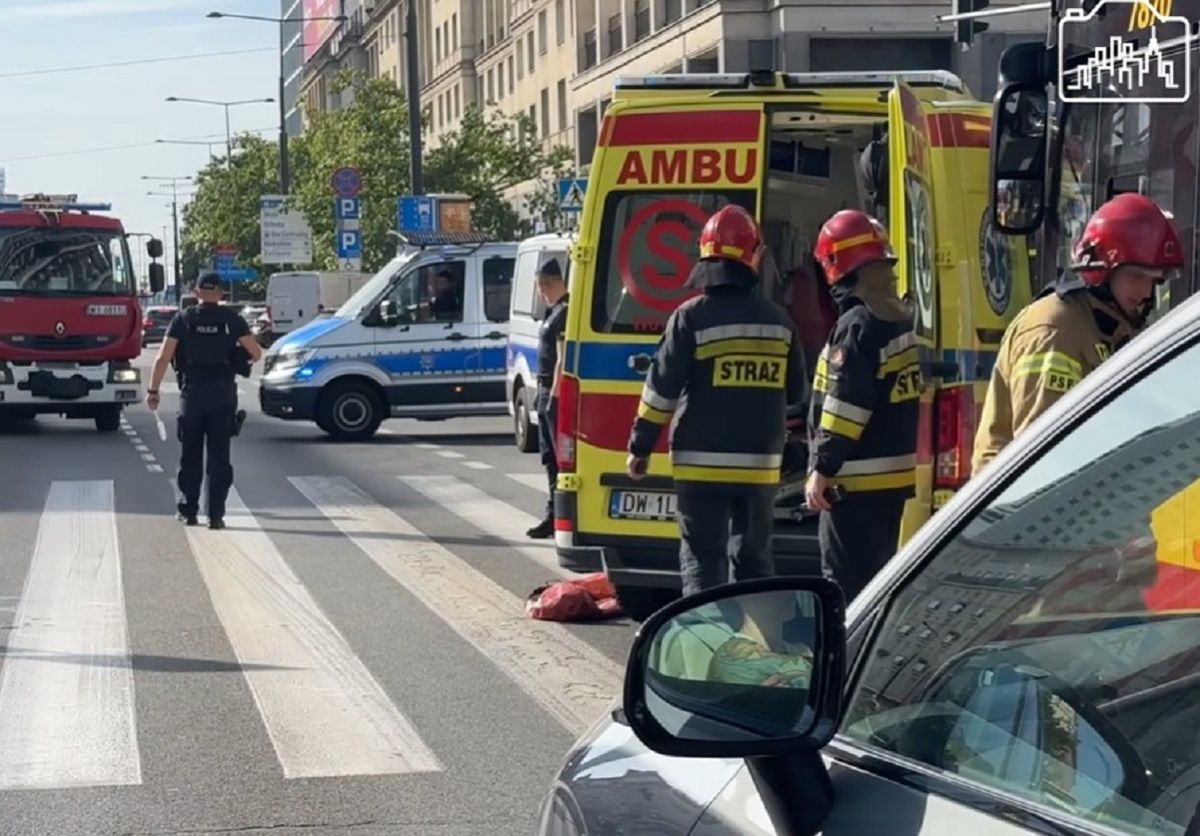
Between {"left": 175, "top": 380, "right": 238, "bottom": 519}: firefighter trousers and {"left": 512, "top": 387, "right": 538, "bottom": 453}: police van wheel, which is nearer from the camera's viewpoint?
{"left": 175, "top": 380, "right": 238, "bottom": 519}: firefighter trousers

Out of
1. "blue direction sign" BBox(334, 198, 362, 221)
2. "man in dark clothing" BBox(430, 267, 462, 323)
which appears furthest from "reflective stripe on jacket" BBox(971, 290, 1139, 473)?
"blue direction sign" BBox(334, 198, 362, 221)

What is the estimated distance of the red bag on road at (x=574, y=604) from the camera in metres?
9.96

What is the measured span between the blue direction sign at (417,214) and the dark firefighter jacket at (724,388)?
25736 mm

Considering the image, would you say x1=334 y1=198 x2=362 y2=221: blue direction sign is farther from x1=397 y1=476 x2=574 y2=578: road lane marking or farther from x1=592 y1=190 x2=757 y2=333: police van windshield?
x1=592 y1=190 x2=757 y2=333: police van windshield

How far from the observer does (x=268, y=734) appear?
7.34 meters

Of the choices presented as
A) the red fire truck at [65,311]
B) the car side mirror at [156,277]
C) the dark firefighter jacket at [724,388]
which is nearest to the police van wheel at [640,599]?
the dark firefighter jacket at [724,388]

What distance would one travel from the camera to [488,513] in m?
15.3

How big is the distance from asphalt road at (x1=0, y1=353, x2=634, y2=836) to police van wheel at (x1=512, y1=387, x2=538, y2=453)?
164 inches

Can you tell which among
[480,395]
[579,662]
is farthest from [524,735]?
[480,395]

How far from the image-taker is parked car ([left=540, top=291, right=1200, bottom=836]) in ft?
A: 6.78

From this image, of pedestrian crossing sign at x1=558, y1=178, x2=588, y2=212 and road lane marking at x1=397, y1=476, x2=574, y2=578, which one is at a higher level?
pedestrian crossing sign at x1=558, y1=178, x2=588, y2=212

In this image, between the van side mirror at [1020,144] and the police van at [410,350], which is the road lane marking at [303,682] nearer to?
the van side mirror at [1020,144]

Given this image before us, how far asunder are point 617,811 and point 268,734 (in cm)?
486

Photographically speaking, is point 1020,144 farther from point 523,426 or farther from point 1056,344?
point 523,426
